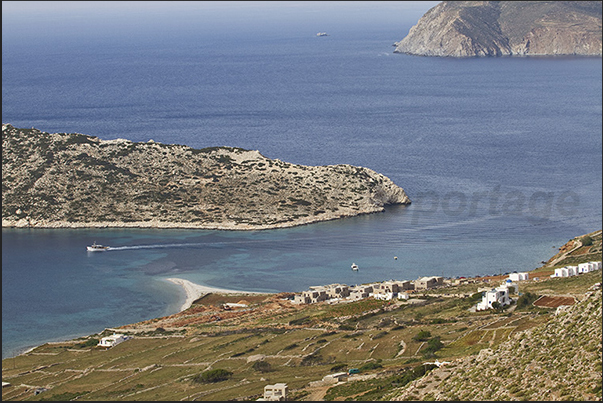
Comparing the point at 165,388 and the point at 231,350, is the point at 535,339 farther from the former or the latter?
the point at 231,350

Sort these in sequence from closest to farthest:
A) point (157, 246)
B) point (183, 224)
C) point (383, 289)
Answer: point (383, 289)
point (157, 246)
point (183, 224)

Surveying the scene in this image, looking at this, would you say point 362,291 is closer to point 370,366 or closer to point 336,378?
point 370,366

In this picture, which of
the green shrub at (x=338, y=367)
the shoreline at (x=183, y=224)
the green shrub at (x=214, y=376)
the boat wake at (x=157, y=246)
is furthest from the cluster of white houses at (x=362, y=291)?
the shoreline at (x=183, y=224)

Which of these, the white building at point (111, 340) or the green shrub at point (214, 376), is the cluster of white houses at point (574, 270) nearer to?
the white building at point (111, 340)

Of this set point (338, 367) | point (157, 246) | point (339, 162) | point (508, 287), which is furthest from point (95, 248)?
point (338, 367)

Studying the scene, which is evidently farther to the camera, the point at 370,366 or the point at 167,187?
the point at 167,187

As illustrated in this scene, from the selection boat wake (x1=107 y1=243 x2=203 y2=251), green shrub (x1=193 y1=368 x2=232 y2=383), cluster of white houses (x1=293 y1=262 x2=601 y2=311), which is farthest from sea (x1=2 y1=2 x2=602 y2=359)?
green shrub (x1=193 y1=368 x2=232 y2=383)

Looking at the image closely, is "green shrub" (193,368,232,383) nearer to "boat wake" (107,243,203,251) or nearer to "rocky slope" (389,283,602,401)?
"rocky slope" (389,283,602,401)
